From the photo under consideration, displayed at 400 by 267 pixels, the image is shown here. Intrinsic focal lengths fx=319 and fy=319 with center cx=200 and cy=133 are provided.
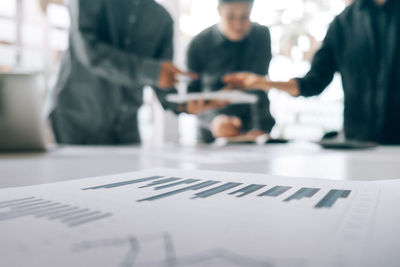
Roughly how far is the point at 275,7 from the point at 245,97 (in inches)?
111

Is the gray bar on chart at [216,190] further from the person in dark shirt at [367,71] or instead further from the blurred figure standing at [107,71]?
the person in dark shirt at [367,71]

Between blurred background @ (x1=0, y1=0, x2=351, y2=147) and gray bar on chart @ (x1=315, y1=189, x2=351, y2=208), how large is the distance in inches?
80.8

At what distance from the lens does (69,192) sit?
11.8 inches

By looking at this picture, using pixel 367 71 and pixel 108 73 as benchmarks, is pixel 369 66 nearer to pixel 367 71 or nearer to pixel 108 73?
pixel 367 71

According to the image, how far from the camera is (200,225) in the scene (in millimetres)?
197

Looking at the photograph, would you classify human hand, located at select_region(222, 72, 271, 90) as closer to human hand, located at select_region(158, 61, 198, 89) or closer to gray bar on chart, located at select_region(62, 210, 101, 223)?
human hand, located at select_region(158, 61, 198, 89)

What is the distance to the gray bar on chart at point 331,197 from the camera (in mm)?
247

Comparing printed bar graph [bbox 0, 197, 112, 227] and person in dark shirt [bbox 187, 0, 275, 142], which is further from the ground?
person in dark shirt [bbox 187, 0, 275, 142]

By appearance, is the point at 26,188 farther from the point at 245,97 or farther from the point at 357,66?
the point at 357,66

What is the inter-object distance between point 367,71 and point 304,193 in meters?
1.25

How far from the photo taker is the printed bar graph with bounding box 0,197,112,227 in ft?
0.69

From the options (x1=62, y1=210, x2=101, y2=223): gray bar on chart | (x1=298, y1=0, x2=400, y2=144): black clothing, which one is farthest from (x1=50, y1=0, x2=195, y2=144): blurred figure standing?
(x1=62, y1=210, x2=101, y2=223): gray bar on chart

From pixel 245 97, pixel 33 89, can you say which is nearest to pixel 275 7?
pixel 245 97

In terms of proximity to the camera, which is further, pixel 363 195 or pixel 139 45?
pixel 139 45
